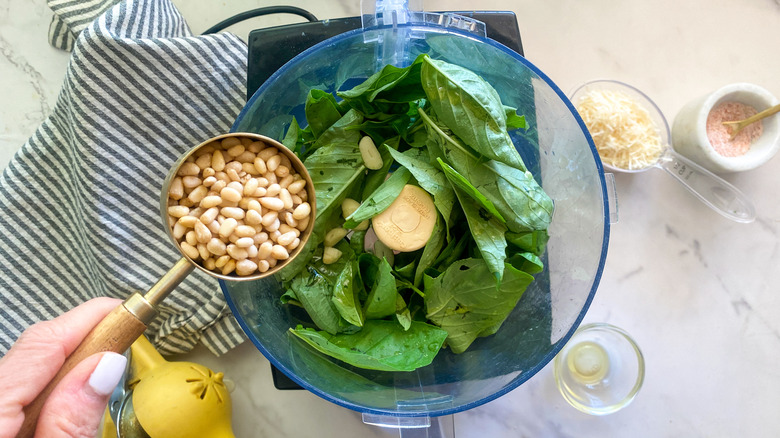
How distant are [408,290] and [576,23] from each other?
0.55m

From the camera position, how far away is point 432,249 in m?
0.68

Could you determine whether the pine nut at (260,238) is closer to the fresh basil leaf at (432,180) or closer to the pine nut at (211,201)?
the pine nut at (211,201)

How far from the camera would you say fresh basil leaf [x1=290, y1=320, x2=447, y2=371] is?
642 mm

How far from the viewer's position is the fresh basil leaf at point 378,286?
0.63 meters

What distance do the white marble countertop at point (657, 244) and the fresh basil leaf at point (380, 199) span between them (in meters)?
0.39

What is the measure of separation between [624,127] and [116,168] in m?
0.75

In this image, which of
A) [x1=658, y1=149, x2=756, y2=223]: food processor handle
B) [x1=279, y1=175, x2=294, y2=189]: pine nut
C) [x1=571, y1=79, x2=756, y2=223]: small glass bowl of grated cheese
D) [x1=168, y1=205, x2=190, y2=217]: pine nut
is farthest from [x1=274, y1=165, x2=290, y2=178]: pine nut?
[x1=658, y1=149, x2=756, y2=223]: food processor handle

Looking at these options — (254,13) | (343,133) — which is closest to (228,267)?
(343,133)

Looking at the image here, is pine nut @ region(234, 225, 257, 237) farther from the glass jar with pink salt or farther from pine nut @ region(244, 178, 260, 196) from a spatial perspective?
the glass jar with pink salt

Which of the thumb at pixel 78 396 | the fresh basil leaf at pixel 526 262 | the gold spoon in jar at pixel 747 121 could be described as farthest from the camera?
the gold spoon in jar at pixel 747 121

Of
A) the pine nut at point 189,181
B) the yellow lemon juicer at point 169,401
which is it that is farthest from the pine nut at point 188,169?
the yellow lemon juicer at point 169,401

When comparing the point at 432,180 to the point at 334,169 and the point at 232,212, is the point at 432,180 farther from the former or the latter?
the point at 232,212

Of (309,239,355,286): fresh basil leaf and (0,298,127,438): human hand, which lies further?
(309,239,355,286): fresh basil leaf

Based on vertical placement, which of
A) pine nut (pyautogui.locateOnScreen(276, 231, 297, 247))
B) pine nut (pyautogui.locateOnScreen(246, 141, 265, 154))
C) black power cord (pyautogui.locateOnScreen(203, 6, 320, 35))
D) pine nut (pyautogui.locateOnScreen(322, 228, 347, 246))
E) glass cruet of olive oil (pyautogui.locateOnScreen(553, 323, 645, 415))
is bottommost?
glass cruet of olive oil (pyautogui.locateOnScreen(553, 323, 645, 415))
